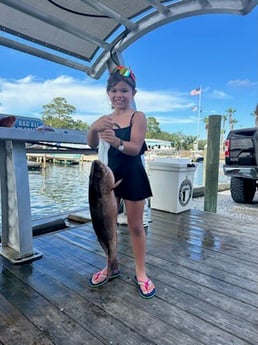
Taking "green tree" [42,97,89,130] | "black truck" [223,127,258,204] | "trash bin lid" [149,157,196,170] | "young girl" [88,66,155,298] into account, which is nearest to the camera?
"young girl" [88,66,155,298]

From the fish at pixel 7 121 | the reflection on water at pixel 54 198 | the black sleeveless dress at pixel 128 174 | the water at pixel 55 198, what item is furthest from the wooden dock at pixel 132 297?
the reflection on water at pixel 54 198

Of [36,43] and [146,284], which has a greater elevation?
[36,43]

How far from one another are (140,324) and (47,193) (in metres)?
7.73

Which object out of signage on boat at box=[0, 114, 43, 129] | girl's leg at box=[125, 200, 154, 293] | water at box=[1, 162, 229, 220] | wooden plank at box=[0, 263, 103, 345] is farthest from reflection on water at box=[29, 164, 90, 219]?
girl's leg at box=[125, 200, 154, 293]

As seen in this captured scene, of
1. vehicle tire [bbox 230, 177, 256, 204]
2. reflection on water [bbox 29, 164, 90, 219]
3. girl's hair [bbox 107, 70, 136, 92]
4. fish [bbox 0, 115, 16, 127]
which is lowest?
reflection on water [bbox 29, 164, 90, 219]

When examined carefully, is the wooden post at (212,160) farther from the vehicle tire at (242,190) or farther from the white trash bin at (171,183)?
the vehicle tire at (242,190)

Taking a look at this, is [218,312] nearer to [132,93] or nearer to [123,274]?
[123,274]

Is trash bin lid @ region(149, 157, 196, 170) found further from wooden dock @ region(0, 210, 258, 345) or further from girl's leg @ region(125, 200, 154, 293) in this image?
girl's leg @ region(125, 200, 154, 293)

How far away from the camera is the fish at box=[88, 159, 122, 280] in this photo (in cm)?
142

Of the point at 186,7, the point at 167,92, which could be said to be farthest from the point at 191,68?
the point at 186,7

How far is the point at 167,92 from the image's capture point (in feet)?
180

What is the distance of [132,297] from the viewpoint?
1.61 m

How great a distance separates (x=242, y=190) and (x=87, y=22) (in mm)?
4213

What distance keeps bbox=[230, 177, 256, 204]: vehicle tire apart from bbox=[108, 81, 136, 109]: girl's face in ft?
14.0
